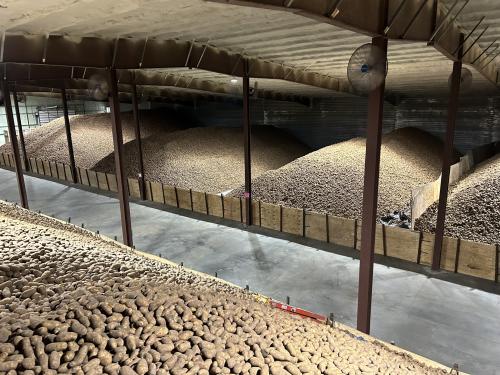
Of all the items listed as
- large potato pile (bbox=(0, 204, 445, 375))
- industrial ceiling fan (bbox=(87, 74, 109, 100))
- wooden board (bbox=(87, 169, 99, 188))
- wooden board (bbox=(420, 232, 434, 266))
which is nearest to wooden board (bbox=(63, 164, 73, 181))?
wooden board (bbox=(87, 169, 99, 188))

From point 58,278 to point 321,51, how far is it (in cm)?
759

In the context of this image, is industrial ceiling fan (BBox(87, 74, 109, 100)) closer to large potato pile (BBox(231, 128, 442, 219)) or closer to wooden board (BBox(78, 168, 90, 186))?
large potato pile (BBox(231, 128, 442, 219))

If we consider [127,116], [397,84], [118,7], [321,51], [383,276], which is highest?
[118,7]

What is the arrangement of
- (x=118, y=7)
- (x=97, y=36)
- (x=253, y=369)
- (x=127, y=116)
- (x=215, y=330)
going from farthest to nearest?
(x=127, y=116) < (x=97, y=36) < (x=118, y=7) < (x=215, y=330) < (x=253, y=369)

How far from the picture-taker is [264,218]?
420 inches

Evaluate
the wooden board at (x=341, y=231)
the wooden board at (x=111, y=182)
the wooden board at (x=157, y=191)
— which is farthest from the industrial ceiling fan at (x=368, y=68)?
the wooden board at (x=111, y=182)

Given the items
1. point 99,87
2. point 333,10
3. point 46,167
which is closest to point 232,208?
point 99,87

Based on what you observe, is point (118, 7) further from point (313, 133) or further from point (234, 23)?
point (313, 133)

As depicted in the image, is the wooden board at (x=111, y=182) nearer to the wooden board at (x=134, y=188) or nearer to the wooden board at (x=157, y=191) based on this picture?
the wooden board at (x=134, y=188)

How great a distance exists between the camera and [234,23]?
21.6 feet

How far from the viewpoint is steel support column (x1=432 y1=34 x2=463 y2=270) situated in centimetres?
719

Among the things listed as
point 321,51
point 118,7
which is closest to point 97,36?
point 118,7

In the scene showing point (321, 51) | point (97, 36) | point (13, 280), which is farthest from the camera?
point (321, 51)

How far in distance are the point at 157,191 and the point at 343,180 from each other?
6981mm
